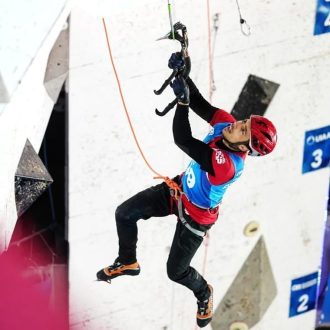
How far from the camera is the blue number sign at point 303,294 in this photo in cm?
643

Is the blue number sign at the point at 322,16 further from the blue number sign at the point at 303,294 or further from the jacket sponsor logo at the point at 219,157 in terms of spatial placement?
the blue number sign at the point at 303,294

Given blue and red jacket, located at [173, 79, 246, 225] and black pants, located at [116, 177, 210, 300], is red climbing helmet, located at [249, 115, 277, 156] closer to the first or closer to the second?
blue and red jacket, located at [173, 79, 246, 225]

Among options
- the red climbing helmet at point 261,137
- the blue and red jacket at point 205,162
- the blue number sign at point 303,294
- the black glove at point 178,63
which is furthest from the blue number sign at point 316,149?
the black glove at point 178,63

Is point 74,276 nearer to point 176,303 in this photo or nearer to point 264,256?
point 176,303

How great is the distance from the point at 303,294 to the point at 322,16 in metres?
2.45

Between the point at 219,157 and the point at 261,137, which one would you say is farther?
the point at 219,157

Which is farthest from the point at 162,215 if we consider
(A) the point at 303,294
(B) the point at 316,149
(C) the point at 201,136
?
(A) the point at 303,294

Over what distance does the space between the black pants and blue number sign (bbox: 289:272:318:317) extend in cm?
201

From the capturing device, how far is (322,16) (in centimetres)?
518

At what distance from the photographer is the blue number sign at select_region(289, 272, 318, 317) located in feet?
21.1

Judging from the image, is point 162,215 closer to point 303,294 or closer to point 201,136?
point 201,136

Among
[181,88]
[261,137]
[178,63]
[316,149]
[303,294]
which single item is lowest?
[303,294]

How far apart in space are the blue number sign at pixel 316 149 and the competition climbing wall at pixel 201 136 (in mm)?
12

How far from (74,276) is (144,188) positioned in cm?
77
